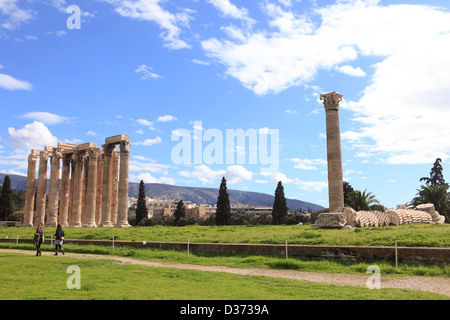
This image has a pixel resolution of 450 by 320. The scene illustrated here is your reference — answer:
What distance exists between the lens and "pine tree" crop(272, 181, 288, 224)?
2857 inches

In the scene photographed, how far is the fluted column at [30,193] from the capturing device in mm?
55553

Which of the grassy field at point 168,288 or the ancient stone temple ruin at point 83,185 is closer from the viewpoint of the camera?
the grassy field at point 168,288

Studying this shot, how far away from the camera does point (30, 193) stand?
184 feet

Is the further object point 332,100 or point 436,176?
point 436,176

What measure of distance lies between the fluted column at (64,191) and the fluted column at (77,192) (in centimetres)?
322

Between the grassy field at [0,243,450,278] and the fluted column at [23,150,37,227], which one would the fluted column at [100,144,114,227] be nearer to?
the fluted column at [23,150,37,227]

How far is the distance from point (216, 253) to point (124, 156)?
98.5ft

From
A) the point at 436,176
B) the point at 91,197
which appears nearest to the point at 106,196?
the point at 91,197

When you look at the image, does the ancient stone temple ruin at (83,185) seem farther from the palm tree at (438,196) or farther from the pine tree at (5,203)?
the palm tree at (438,196)

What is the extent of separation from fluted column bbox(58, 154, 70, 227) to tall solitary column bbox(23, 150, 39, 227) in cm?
513

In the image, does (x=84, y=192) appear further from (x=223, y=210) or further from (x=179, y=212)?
(x=179, y=212)

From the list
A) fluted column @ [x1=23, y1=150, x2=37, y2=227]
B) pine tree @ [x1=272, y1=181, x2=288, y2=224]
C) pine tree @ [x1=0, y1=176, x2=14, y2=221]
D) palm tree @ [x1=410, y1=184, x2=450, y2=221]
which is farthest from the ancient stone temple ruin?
palm tree @ [x1=410, y1=184, x2=450, y2=221]

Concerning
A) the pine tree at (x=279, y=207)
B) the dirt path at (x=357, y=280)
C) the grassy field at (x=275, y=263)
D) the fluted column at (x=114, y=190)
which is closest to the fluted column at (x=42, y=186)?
the fluted column at (x=114, y=190)
